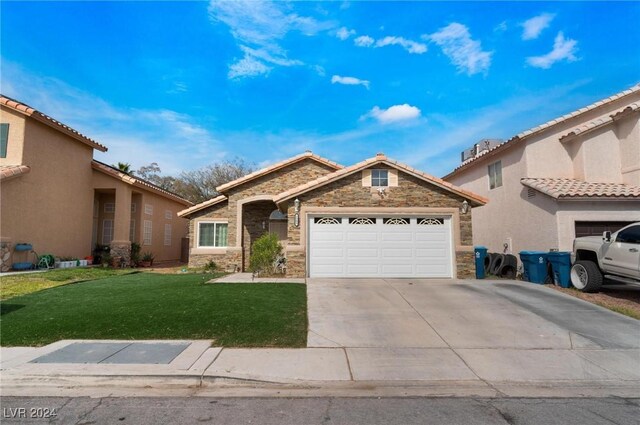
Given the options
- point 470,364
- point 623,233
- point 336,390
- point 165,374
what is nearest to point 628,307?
point 623,233

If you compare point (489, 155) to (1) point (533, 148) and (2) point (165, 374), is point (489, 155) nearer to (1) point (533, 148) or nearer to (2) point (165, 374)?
(1) point (533, 148)

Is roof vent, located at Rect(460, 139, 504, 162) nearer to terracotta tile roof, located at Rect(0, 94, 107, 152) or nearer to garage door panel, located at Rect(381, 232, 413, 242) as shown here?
garage door panel, located at Rect(381, 232, 413, 242)

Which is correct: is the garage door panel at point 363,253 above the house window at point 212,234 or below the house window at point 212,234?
below

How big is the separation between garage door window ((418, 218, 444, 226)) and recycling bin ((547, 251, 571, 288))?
12.4ft

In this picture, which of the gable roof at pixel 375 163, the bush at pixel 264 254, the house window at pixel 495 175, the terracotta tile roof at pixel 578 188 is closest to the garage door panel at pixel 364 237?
the gable roof at pixel 375 163

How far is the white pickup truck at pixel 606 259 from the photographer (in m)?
10.1

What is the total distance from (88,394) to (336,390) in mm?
3203

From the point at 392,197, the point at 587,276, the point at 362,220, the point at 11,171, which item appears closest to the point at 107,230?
the point at 11,171

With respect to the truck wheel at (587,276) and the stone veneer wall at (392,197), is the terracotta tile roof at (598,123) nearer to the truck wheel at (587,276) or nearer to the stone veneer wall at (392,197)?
the stone veneer wall at (392,197)

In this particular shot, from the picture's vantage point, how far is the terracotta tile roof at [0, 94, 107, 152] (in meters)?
15.5

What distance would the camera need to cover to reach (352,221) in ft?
45.7

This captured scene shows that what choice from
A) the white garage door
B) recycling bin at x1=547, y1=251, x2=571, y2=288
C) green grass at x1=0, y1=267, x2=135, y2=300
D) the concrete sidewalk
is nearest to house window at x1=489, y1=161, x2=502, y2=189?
the white garage door

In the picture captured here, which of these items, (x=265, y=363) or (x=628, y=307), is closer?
(x=265, y=363)

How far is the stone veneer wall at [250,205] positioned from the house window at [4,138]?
7.91 meters
